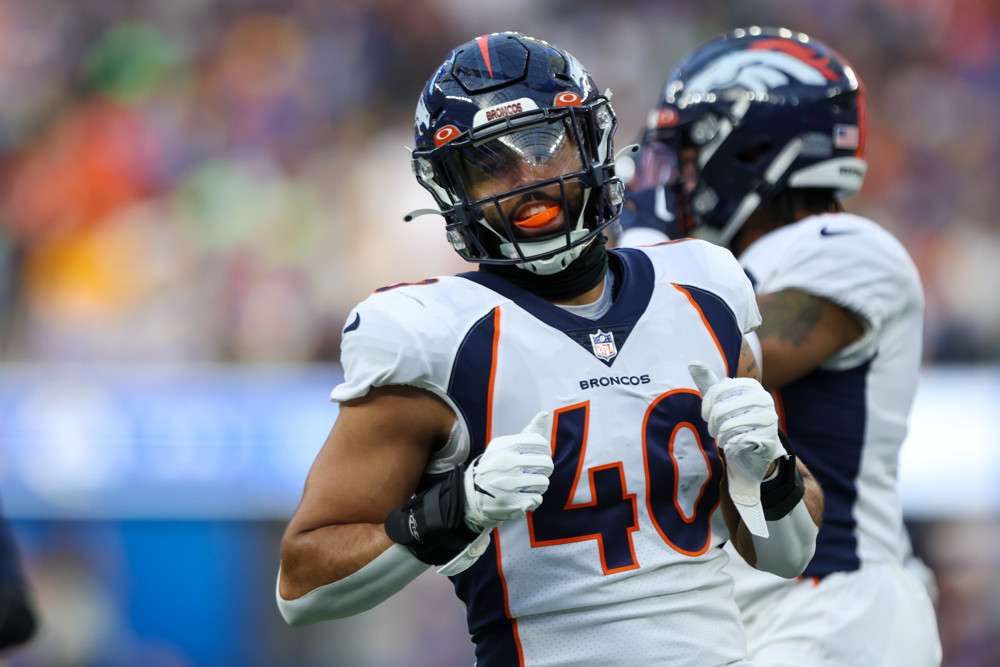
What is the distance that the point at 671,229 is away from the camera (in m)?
3.02

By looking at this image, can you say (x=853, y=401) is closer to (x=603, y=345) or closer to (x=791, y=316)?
(x=791, y=316)

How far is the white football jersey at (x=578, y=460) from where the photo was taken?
5.95 feet

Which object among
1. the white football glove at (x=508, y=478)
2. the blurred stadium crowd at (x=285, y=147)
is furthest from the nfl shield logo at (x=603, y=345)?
the blurred stadium crowd at (x=285, y=147)

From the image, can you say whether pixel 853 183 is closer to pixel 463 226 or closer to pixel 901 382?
pixel 901 382

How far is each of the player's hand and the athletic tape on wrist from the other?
2cm

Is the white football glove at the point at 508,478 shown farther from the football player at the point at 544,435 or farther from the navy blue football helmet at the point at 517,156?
the navy blue football helmet at the point at 517,156

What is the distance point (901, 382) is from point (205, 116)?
5.21 meters

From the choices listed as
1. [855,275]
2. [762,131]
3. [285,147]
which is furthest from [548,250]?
[285,147]

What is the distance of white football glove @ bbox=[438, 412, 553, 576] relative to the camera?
1.63m

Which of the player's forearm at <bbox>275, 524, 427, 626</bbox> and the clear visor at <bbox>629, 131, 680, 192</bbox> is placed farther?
the clear visor at <bbox>629, 131, 680, 192</bbox>

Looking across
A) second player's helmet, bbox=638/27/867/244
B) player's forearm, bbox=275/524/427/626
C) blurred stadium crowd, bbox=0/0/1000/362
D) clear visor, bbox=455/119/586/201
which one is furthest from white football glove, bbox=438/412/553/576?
blurred stadium crowd, bbox=0/0/1000/362

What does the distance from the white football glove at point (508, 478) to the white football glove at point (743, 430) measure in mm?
299

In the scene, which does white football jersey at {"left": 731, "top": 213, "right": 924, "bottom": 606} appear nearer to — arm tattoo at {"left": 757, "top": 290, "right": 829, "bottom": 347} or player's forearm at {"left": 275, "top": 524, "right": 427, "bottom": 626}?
arm tattoo at {"left": 757, "top": 290, "right": 829, "bottom": 347}

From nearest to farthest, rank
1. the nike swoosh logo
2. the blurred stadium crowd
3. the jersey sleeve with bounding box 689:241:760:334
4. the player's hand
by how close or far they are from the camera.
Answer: the player's hand < the jersey sleeve with bounding box 689:241:760:334 < the nike swoosh logo < the blurred stadium crowd
